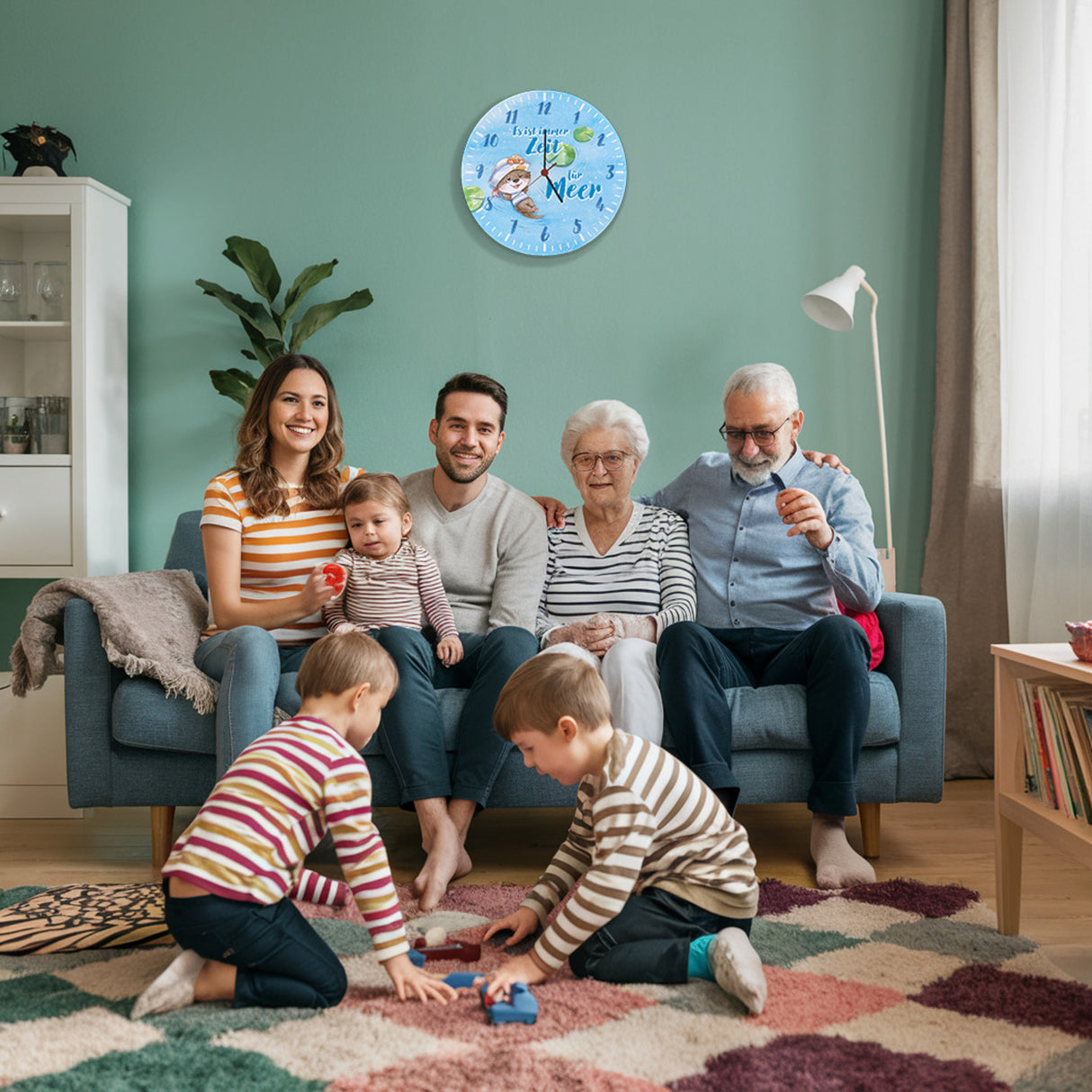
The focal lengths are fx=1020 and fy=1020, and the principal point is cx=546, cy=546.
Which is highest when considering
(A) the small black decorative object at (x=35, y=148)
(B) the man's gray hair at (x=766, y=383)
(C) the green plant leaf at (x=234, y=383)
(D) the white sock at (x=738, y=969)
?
(A) the small black decorative object at (x=35, y=148)

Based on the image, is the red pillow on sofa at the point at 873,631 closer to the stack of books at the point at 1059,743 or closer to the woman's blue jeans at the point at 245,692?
the stack of books at the point at 1059,743

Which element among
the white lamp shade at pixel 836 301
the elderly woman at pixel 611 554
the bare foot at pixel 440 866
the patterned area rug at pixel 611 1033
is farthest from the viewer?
the white lamp shade at pixel 836 301

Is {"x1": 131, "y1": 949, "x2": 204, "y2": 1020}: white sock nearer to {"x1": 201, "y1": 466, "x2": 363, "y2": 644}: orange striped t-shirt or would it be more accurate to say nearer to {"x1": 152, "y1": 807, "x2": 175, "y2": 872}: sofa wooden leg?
{"x1": 152, "y1": 807, "x2": 175, "y2": 872}: sofa wooden leg

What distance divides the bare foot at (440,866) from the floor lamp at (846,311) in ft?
4.74

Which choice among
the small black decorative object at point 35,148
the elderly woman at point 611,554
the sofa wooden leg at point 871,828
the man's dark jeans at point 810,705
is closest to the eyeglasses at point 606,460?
the elderly woman at point 611,554

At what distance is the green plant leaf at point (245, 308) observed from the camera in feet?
9.80

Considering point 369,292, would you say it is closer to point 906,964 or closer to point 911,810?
point 911,810

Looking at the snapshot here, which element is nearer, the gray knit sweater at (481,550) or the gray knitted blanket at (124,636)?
the gray knitted blanket at (124,636)

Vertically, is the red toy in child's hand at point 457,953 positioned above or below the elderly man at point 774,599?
below

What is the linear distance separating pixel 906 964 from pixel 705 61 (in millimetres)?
2740

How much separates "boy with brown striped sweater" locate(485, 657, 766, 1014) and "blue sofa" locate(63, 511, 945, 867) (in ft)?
1.78

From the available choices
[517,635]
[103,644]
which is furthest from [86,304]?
[517,635]

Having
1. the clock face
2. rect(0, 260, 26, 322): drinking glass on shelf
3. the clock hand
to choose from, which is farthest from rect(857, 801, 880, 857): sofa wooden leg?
rect(0, 260, 26, 322): drinking glass on shelf

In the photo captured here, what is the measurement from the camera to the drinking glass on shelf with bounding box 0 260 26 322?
3145 mm
